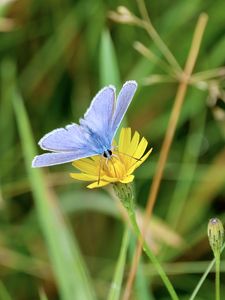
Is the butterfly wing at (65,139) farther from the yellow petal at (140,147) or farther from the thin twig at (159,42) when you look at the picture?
the thin twig at (159,42)

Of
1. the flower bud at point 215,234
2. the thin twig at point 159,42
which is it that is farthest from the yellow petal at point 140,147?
the thin twig at point 159,42

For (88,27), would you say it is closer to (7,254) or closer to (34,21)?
(34,21)

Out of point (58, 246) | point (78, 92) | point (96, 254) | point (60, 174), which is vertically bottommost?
point (96, 254)

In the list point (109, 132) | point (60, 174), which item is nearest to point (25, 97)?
point (60, 174)

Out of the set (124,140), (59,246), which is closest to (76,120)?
(59,246)

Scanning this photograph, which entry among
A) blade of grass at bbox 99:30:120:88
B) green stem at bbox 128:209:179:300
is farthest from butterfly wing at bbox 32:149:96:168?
blade of grass at bbox 99:30:120:88

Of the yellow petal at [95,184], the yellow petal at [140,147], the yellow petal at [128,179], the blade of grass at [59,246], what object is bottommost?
the blade of grass at [59,246]

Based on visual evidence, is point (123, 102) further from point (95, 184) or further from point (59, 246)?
point (59, 246)
